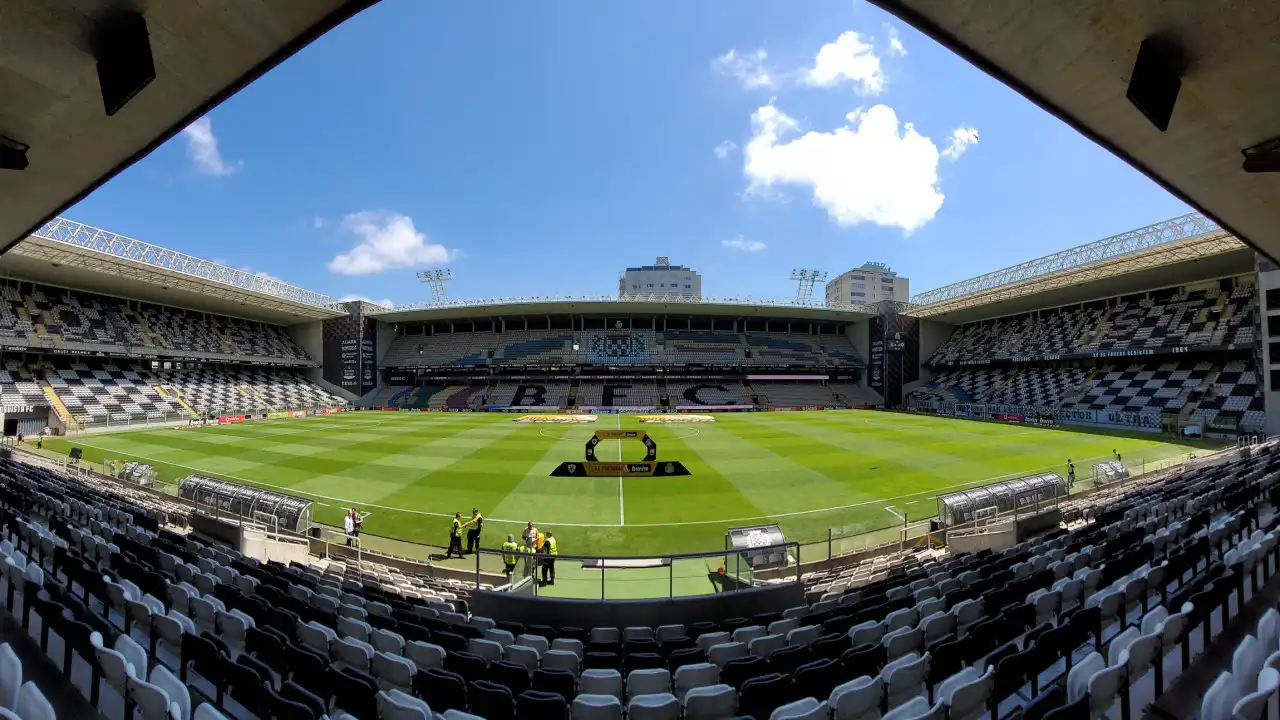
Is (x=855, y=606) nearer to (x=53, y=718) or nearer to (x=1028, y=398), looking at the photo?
(x=53, y=718)

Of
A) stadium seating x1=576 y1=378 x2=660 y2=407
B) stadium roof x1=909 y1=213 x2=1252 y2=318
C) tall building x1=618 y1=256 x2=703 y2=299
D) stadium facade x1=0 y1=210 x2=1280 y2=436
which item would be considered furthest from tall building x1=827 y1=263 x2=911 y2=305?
stadium seating x1=576 y1=378 x2=660 y2=407

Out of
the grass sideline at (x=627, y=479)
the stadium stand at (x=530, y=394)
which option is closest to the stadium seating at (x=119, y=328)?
Answer: the grass sideline at (x=627, y=479)

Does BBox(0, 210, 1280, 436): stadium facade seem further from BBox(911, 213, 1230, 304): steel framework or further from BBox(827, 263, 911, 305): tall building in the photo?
BBox(827, 263, 911, 305): tall building

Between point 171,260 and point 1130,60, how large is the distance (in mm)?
52858

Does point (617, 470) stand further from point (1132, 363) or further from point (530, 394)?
point (1132, 363)

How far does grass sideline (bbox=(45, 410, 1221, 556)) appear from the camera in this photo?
1414cm

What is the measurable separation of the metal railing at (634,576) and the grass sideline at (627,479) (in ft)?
5.54

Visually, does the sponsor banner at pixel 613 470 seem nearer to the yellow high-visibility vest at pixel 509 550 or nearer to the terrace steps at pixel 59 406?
the yellow high-visibility vest at pixel 509 550

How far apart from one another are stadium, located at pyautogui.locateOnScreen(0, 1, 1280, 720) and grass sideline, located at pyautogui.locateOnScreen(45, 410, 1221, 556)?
216 millimetres

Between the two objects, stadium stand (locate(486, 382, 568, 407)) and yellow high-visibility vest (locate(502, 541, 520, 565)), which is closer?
yellow high-visibility vest (locate(502, 541, 520, 565))

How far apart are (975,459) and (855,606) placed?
68.7ft

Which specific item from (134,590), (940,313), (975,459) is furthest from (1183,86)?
(940,313)

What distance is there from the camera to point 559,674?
13.6 feet

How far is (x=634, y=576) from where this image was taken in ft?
32.0
